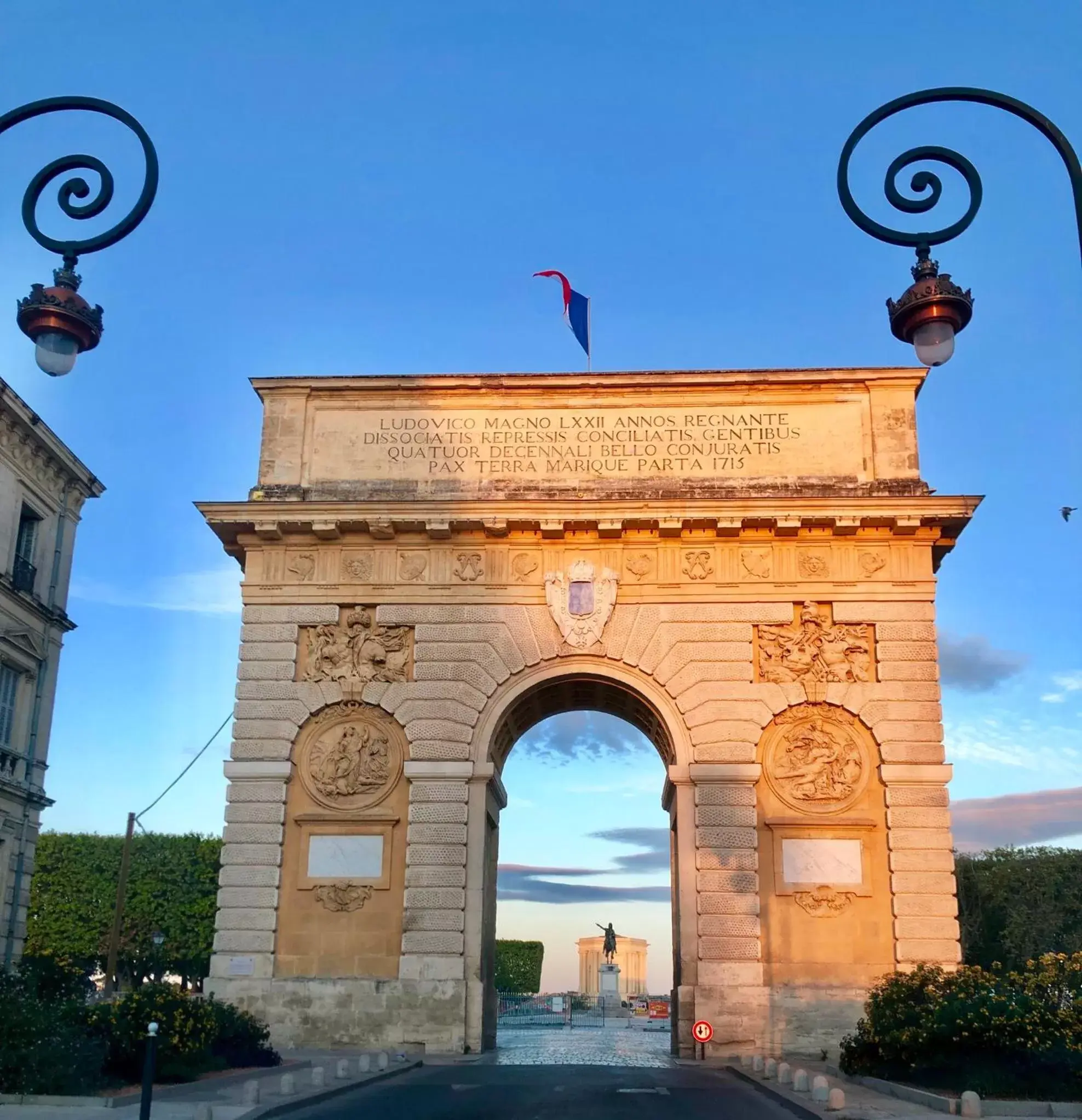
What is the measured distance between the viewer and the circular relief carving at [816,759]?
24906mm

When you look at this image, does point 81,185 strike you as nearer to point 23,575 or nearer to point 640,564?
point 640,564

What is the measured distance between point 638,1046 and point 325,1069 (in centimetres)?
1478

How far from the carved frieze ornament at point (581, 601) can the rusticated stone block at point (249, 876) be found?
7.71m

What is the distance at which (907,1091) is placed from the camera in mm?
16078

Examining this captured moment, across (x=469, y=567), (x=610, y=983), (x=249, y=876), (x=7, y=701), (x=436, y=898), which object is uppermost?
(x=469, y=567)

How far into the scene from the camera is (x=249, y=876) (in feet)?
81.1

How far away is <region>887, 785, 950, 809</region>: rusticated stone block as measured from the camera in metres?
24.5

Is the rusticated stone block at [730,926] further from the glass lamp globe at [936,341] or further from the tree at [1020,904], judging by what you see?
the tree at [1020,904]

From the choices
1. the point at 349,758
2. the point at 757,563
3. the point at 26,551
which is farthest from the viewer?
the point at 26,551

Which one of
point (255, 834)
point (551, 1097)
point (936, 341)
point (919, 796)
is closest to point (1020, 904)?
point (919, 796)

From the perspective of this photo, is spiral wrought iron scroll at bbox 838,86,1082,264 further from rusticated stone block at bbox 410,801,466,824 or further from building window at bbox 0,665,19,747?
building window at bbox 0,665,19,747

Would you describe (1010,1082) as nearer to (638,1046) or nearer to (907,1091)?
(907,1091)

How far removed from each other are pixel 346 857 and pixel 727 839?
7808 millimetres

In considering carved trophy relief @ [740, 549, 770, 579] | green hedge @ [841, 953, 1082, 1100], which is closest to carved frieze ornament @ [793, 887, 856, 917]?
green hedge @ [841, 953, 1082, 1100]
